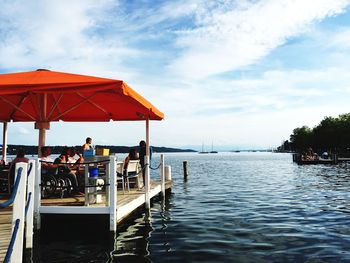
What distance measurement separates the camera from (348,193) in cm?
1956

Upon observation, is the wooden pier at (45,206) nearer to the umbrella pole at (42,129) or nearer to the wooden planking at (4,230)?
the wooden planking at (4,230)

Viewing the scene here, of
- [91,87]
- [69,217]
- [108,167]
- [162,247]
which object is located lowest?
[162,247]

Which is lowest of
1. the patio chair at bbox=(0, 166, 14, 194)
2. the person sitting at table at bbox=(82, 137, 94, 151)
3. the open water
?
the open water

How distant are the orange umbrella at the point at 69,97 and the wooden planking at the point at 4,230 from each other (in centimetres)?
286

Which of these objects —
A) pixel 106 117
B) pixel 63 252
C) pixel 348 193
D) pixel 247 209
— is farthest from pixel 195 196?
pixel 63 252

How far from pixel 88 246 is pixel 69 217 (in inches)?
37.3

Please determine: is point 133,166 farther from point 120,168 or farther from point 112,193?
point 112,193

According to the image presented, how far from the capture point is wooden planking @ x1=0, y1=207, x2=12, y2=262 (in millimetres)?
6336

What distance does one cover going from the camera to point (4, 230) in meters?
7.41

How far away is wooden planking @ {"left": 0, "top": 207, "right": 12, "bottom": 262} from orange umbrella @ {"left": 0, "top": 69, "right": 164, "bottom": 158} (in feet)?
9.39

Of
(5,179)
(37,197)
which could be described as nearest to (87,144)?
(5,179)

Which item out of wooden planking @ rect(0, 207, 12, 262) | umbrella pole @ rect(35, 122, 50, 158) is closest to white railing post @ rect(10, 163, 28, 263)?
wooden planking @ rect(0, 207, 12, 262)

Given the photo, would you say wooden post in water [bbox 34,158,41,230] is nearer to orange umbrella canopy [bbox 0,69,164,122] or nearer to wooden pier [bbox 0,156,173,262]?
wooden pier [bbox 0,156,173,262]

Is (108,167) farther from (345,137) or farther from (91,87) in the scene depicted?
(345,137)
